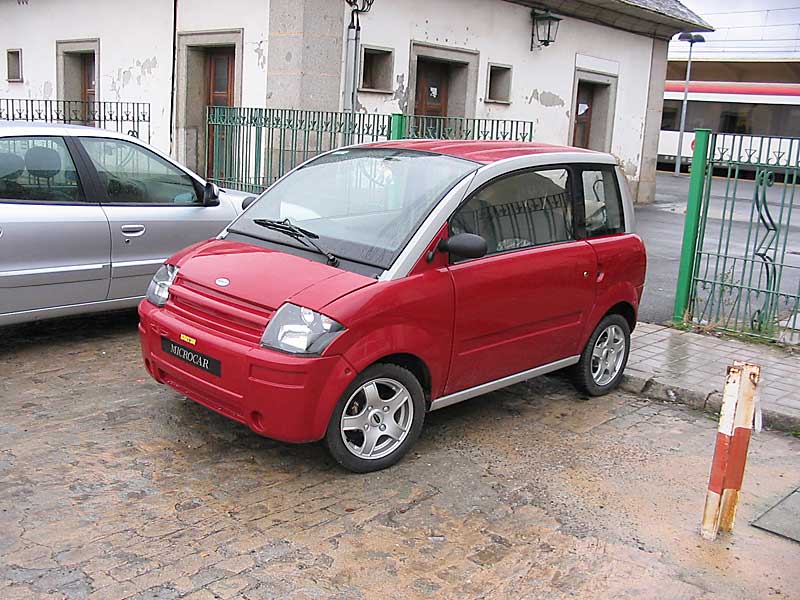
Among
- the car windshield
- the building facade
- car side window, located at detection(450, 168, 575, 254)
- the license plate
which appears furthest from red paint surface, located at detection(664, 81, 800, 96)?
the license plate

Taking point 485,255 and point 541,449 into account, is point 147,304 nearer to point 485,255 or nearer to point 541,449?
point 485,255

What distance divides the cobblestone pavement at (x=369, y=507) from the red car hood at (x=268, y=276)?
38.5 inches

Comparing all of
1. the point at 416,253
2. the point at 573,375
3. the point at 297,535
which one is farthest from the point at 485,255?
the point at 297,535

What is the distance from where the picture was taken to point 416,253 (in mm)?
4840

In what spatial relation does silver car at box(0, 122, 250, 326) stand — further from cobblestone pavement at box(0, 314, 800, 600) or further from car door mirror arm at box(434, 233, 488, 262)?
car door mirror arm at box(434, 233, 488, 262)

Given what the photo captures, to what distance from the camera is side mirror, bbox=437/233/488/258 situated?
193 inches

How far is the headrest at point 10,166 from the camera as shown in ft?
20.7

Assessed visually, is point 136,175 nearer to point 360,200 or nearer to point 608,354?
point 360,200

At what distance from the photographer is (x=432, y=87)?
14.5 meters

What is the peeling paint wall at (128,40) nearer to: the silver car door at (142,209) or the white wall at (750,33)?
the silver car door at (142,209)

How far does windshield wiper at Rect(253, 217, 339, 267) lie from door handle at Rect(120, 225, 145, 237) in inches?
70.2

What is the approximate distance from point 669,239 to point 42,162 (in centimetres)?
1127

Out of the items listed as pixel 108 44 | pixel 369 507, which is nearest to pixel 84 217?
pixel 369 507

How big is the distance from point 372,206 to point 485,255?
30.1 inches
